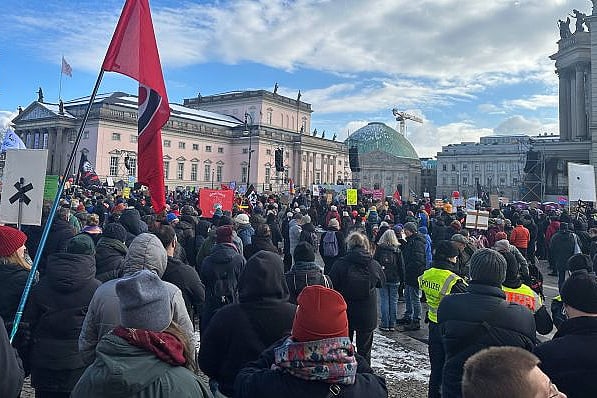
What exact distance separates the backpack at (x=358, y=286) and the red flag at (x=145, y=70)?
249 cm

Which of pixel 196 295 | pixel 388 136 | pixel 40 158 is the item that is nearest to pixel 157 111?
pixel 40 158

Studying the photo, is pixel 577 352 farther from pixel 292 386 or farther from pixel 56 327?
pixel 56 327

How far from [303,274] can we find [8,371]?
2979 mm

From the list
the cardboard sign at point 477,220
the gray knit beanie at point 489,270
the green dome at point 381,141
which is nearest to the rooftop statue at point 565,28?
the cardboard sign at point 477,220

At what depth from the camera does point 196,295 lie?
5000 mm

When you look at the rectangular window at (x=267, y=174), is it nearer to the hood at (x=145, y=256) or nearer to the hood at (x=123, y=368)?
the hood at (x=145, y=256)

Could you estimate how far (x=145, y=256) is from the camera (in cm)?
402

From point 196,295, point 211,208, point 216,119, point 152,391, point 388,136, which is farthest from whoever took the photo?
point 388,136

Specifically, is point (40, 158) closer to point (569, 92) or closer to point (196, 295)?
point (196, 295)

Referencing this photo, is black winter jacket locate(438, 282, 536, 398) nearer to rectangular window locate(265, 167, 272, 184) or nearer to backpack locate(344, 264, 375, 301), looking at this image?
backpack locate(344, 264, 375, 301)

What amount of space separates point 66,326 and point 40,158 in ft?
9.12

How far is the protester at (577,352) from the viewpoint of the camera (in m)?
2.76

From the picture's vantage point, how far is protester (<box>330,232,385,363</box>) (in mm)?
5828

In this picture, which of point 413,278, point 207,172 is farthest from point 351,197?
point 207,172
